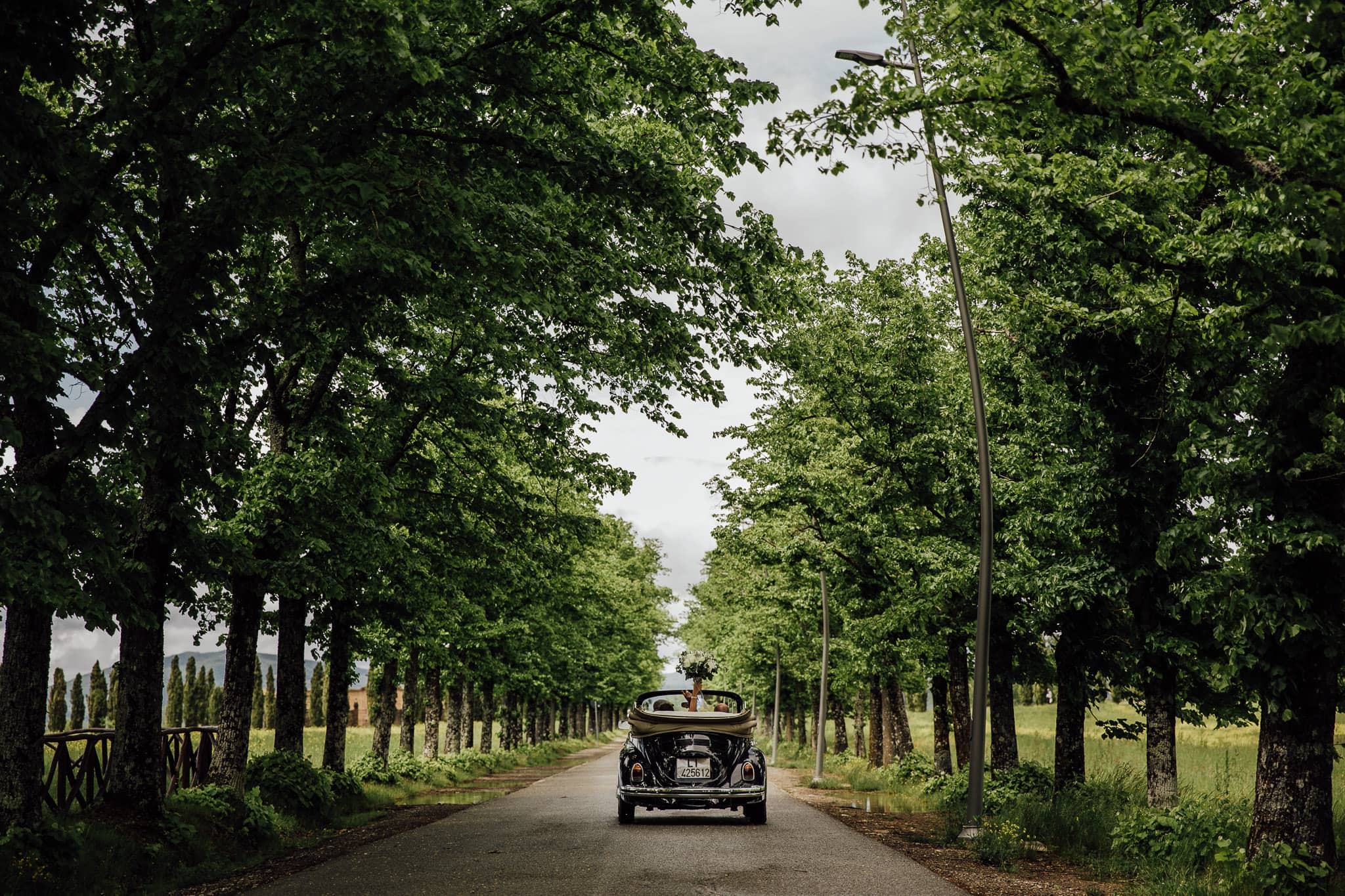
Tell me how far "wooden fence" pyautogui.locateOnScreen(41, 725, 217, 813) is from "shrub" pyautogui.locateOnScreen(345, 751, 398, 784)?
530 cm

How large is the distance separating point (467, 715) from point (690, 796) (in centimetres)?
2624

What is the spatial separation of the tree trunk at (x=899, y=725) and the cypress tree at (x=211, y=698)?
72289 mm

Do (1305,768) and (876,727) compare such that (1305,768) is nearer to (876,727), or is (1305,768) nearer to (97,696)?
(876,727)

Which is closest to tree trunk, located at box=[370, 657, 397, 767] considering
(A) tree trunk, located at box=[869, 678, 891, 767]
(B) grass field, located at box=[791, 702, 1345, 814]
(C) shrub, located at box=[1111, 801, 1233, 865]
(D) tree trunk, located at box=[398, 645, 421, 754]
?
(D) tree trunk, located at box=[398, 645, 421, 754]

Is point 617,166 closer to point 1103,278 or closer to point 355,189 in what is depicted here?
point 355,189

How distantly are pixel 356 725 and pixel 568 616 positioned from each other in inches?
2799

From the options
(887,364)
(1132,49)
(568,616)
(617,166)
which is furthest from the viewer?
(568,616)

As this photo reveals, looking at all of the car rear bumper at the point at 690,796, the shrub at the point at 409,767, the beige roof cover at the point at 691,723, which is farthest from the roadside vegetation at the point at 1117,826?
the shrub at the point at 409,767

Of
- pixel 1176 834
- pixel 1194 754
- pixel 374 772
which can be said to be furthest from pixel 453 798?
pixel 1194 754

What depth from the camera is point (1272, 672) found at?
9469 mm

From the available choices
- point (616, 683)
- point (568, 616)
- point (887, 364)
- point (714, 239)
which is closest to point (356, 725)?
point (616, 683)

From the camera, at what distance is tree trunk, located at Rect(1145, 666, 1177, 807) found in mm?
13953

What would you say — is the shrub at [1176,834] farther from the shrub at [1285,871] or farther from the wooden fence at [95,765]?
the wooden fence at [95,765]

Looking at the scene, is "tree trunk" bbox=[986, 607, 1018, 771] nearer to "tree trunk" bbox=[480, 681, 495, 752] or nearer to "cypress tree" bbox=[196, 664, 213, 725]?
"tree trunk" bbox=[480, 681, 495, 752]
